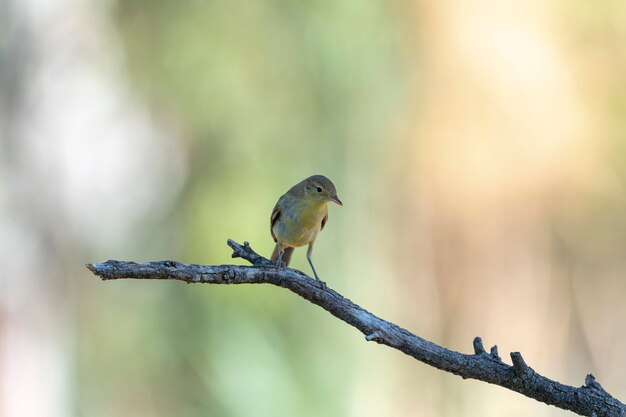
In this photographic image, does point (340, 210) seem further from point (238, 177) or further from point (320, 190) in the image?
point (320, 190)

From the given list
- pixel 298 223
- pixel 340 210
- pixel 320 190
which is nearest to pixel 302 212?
pixel 298 223

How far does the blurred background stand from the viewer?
7.89 metres

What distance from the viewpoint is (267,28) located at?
29.2 ft

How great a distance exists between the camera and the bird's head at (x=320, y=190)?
4777mm

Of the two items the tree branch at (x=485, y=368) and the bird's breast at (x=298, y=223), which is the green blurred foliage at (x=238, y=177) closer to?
the bird's breast at (x=298, y=223)

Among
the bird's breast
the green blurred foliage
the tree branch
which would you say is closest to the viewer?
the tree branch

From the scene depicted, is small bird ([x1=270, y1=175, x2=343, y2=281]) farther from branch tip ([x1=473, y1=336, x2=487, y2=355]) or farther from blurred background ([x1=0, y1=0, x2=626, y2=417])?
blurred background ([x1=0, y1=0, x2=626, y2=417])

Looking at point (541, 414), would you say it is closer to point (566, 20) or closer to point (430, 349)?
point (566, 20)

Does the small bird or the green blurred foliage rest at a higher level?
the green blurred foliage

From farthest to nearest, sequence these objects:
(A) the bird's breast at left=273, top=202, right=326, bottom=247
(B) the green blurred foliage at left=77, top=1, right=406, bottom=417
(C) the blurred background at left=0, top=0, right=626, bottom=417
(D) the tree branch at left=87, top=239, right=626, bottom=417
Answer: (B) the green blurred foliage at left=77, top=1, right=406, bottom=417
(C) the blurred background at left=0, top=0, right=626, bottom=417
(A) the bird's breast at left=273, top=202, right=326, bottom=247
(D) the tree branch at left=87, top=239, right=626, bottom=417

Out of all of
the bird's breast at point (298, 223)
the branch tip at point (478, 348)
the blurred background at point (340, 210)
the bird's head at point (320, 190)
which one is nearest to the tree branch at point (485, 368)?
the branch tip at point (478, 348)

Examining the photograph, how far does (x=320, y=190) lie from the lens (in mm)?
4789

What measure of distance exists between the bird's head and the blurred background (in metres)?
3.20

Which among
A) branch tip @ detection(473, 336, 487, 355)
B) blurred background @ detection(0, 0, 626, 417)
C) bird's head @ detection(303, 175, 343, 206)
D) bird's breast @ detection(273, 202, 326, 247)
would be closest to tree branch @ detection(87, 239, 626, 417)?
branch tip @ detection(473, 336, 487, 355)
